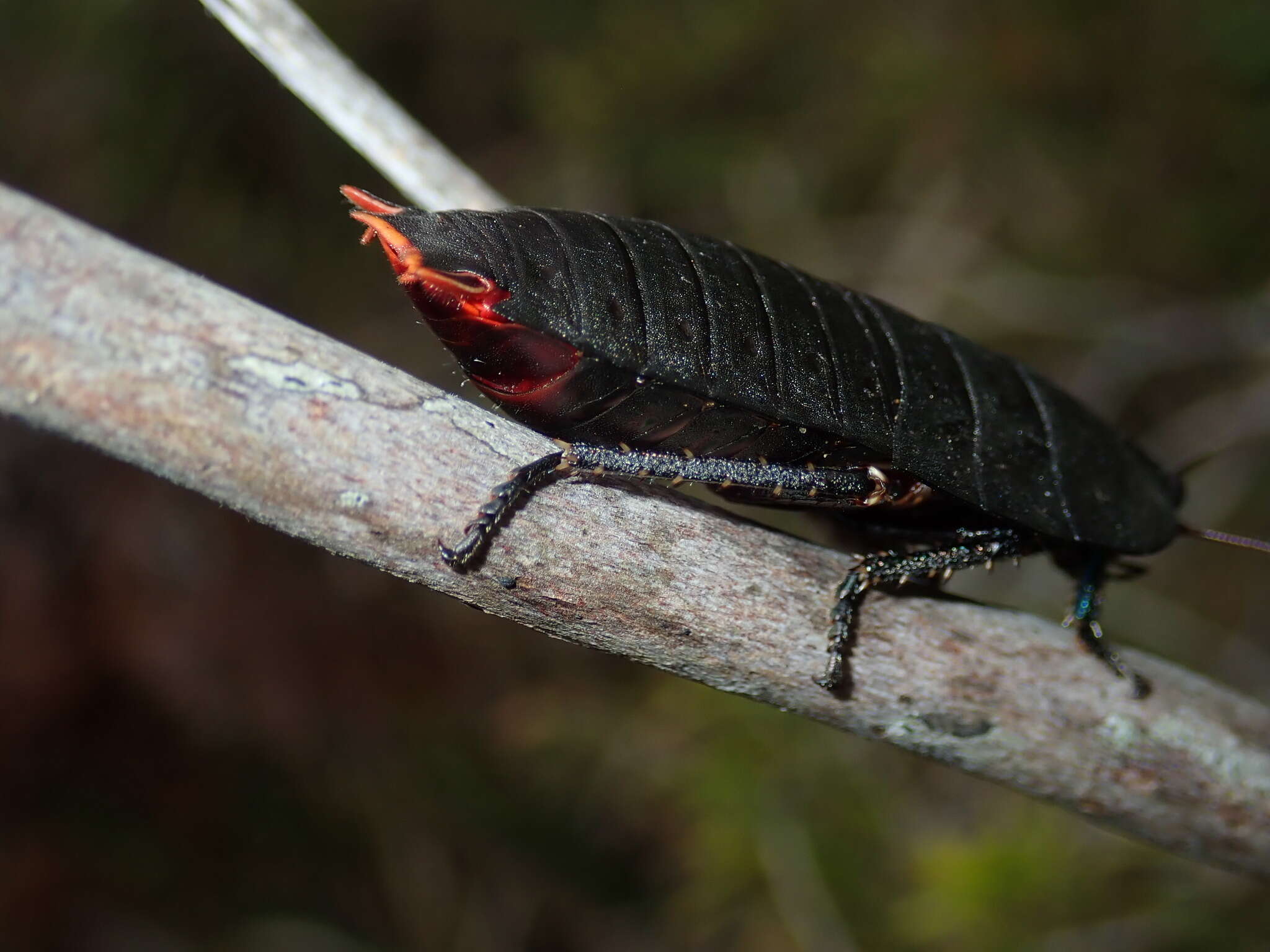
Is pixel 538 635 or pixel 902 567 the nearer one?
pixel 902 567

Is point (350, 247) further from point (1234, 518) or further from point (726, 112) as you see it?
point (1234, 518)

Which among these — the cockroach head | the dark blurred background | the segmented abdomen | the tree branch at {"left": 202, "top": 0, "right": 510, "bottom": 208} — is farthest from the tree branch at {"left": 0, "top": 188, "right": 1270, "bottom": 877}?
the dark blurred background

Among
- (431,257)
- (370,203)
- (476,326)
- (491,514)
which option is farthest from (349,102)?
(491,514)

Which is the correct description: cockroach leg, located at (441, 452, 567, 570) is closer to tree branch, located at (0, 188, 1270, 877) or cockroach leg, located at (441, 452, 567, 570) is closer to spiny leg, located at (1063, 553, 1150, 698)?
tree branch, located at (0, 188, 1270, 877)

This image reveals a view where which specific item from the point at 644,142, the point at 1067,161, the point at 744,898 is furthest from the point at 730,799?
the point at 1067,161

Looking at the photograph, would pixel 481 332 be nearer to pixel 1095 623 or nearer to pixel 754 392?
pixel 754 392

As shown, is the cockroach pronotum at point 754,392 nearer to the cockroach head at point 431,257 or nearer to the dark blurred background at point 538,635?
the cockroach head at point 431,257
